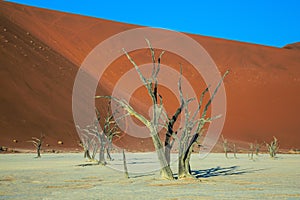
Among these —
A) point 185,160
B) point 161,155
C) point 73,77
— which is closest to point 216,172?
point 185,160

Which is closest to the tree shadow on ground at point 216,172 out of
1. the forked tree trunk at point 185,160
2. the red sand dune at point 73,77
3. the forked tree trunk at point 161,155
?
the forked tree trunk at point 185,160

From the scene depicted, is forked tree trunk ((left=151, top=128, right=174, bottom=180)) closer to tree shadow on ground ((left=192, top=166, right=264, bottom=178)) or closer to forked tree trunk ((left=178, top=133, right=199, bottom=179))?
forked tree trunk ((left=178, top=133, right=199, bottom=179))

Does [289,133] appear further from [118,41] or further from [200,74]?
[118,41]

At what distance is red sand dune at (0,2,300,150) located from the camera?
4481cm

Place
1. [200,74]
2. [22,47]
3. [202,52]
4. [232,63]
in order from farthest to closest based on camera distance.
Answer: [202,52] → [232,63] → [200,74] → [22,47]

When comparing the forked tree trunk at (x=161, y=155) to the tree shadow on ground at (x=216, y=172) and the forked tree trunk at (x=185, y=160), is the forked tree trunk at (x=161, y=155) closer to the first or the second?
the forked tree trunk at (x=185, y=160)

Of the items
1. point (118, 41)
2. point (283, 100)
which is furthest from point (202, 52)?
point (283, 100)

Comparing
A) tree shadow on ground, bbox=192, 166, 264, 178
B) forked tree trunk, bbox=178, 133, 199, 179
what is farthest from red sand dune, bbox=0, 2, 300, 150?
forked tree trunk, bbox=178, 133, 199, 179

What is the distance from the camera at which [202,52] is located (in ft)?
314

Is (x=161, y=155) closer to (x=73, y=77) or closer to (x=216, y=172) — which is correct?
(x=216, y=172)

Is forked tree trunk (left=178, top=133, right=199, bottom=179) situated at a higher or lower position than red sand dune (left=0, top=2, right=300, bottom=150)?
lower

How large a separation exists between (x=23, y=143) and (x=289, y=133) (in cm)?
3400

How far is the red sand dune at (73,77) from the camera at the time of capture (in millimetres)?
44812

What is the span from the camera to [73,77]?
58.7 metres
